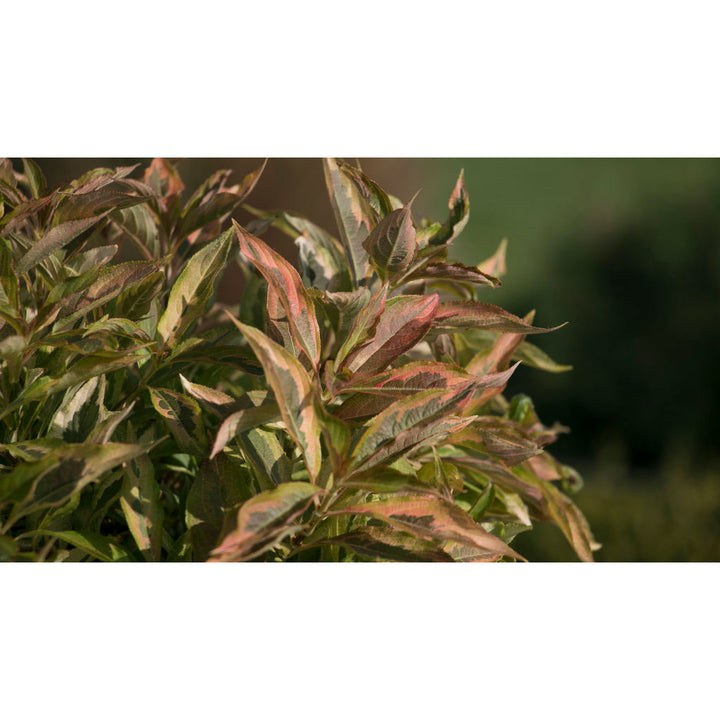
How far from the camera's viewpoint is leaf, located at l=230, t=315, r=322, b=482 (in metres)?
0.37

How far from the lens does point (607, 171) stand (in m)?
4.94

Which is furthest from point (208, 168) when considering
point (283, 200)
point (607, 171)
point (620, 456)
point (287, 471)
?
point (607, 171)

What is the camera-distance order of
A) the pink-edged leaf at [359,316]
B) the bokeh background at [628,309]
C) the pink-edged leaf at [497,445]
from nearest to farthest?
the pink-edged leaf at [359,316] → the pink-edged leaf at [497,445] → the bokeh background at [628,309]

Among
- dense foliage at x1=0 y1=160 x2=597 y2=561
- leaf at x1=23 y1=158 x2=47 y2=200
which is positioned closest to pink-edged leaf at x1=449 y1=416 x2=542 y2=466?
dense foliage at x1=0 y1=160 x2=597 y2=561

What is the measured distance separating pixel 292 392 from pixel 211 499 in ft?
0.33

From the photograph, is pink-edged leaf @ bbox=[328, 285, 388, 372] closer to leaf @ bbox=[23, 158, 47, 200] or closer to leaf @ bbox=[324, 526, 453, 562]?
leaf @ bbox=[324, 526, 453, 562]

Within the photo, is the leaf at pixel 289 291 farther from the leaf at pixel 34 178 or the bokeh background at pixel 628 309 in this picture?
the bokeh background at pixel 628 309

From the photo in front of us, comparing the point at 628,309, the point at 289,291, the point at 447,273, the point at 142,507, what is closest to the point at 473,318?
the point at 447,273

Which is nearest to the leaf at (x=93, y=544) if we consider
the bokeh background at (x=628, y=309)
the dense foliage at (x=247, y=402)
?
the dense foliage at (x=247, y=402)

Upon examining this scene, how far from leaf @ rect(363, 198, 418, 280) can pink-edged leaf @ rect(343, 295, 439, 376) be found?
0.04m

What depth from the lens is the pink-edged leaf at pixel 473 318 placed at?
1.68 feet

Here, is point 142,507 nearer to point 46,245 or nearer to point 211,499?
point 211,499

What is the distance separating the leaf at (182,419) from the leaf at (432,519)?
4.1 inches

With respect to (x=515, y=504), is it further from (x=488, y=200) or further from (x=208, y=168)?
(x=488, y=200)
